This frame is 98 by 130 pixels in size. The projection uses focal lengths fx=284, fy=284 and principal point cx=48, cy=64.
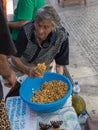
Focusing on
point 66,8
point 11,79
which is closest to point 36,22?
point 11,79

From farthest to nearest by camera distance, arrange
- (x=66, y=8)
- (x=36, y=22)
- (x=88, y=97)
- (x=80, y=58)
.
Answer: (x=66, y=8)
(x=80, y=58)
(x=88, y=97)
(x=36, y=22)

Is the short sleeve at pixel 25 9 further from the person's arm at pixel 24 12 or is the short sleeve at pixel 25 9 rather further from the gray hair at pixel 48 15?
the gray hair at pixel 48 15

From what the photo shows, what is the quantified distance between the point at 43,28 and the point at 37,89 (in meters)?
0.59

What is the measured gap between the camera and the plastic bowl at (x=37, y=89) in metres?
2.38

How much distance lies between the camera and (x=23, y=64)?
3109 mm

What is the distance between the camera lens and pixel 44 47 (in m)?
2.99

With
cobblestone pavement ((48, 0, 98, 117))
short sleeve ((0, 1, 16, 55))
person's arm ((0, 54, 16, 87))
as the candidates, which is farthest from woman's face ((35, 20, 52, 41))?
cobblestone pavement ((48, 0, 98, 117))

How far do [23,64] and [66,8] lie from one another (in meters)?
4.36

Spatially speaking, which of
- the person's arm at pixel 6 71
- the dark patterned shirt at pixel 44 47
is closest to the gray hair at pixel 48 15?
the dark patterned shirt at pixel 44 47

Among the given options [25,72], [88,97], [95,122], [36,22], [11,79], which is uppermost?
[36,22]

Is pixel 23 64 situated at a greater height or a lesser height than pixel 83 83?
greater

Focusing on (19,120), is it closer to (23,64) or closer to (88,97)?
(23,64)

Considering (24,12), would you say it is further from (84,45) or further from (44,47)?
(84,45)

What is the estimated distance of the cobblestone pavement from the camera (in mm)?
3955
